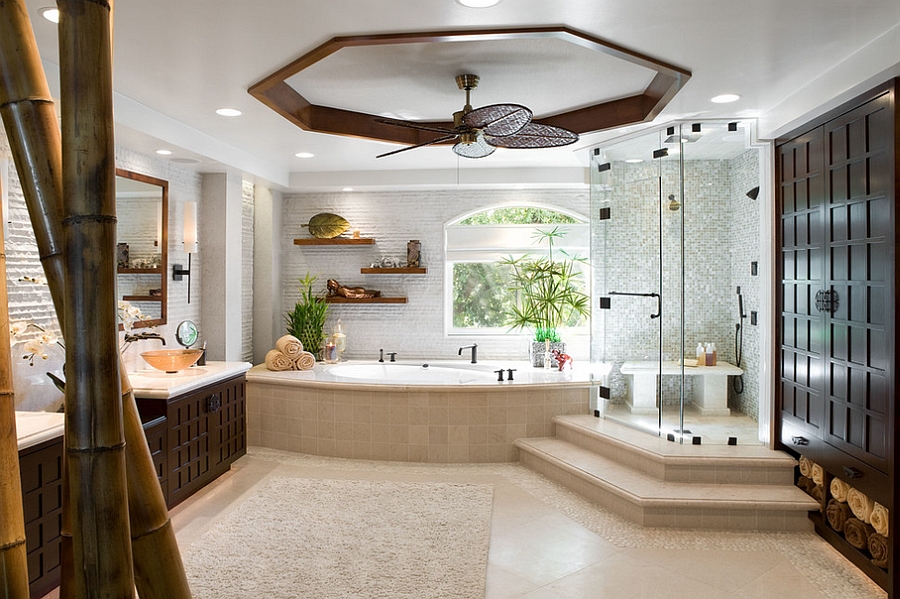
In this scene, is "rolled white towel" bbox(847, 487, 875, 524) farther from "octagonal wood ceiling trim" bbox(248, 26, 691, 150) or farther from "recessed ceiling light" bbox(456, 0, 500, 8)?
"recessed ceiling light" bbox(456, 0, 500, 8)

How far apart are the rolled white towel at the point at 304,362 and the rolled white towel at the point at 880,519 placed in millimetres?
4227

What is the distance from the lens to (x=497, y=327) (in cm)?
679

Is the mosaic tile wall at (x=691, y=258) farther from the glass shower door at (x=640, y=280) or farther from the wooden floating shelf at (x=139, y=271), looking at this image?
the wooden floating shelf at (x=139, y=271)

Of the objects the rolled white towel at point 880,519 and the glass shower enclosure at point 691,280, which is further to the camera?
the glass shower enclosure at point 691,280

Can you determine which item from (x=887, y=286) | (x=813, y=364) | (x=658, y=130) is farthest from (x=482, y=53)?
(x=813, y=364)

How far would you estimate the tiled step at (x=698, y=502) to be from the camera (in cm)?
363

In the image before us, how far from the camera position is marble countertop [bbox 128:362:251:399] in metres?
3.84

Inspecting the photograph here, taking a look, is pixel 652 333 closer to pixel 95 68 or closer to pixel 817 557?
pixel 817 557

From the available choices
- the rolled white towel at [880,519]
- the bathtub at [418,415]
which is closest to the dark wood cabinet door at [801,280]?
the rolled white towel at [880,519]

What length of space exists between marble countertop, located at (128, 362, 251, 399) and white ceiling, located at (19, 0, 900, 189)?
5.09 ft

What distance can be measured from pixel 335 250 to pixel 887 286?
5.10 metres

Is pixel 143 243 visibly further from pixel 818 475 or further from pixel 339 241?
pixel 818 475

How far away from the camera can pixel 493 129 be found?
360 centimetres

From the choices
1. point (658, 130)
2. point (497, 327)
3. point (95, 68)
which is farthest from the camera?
point (497, 327)
